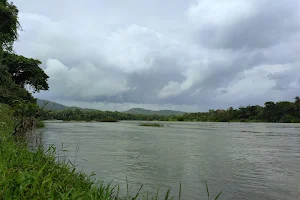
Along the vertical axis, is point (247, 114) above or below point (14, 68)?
below

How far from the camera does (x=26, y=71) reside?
39594 millimetres

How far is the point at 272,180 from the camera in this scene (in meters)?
10.0

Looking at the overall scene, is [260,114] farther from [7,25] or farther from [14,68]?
[7,25]

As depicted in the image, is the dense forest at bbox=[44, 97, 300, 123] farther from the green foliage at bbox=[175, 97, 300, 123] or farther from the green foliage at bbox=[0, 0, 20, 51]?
the green foliage at bbox=[0, 0, 20, 51]

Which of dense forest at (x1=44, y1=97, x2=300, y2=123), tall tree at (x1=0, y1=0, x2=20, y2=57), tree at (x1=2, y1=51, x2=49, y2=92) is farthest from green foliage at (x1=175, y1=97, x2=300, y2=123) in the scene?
tall tree at (x1=0, y1=0, x2=20, y2=57)

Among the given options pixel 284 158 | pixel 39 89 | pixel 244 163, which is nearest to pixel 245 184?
pixel 244 163

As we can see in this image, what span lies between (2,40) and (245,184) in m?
22.7

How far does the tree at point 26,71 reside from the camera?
37.4 meters

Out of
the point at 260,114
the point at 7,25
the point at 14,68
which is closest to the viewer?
the point at 7,25

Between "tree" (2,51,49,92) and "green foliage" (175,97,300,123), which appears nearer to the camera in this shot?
"tree" (2,51,49,92)

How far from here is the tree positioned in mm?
37438

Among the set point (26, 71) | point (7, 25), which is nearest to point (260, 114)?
point (26, 71)

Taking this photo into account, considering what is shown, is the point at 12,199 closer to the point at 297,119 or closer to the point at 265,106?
the point at 297,119

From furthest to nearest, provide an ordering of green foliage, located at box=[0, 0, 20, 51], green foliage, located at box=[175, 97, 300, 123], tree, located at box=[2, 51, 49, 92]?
1. green foliage, located at box=[175, 97, 300, 123]
2. tree, located at box=[2, 51, 49, 92]
3. green foliage, located at box=[0, 0, 20, 51]
